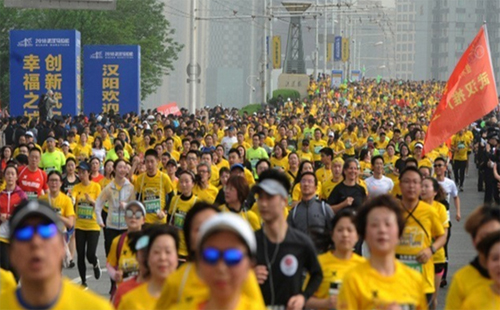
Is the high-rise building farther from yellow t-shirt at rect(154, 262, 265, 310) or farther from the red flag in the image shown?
yellow t-shirt at rect(154, 262, 265, 310)

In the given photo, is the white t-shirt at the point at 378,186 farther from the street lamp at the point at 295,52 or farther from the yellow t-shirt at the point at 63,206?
the street lamp at the point at 295,52

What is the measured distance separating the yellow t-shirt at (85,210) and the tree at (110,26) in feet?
161

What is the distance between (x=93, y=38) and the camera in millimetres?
69250

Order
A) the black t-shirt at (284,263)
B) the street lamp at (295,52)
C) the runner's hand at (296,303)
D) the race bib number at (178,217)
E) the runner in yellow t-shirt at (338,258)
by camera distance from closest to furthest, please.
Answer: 1. the runner's hand at (296,303)
2. the black t-shirt at (284,263)
3. the runner in yellow t-shirt at (338,258)
4. the race bib number at (178,217)
5. the street lamp at (295,52)

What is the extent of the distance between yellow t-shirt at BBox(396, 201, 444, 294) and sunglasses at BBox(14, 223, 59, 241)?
5849 mm

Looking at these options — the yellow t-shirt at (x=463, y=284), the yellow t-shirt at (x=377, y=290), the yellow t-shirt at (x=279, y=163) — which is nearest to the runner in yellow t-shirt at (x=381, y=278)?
the yellow t-shirt at (x=377, y=290)

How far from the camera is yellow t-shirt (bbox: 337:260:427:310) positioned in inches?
278

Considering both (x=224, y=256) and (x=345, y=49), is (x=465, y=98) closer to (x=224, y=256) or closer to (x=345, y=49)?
(x=224, y=256)

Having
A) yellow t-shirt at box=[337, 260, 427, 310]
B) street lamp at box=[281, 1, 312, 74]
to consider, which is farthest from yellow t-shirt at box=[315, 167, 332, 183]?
street lamp at box=[281, 1, 312, 74]

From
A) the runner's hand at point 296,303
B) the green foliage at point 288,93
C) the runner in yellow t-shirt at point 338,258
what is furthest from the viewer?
the green foliage at point 288,93

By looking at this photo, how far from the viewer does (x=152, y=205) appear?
14.7 meters

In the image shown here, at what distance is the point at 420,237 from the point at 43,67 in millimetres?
33169

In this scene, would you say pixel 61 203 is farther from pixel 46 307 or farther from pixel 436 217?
pixel 46 307

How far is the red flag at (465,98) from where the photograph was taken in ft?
52.1
